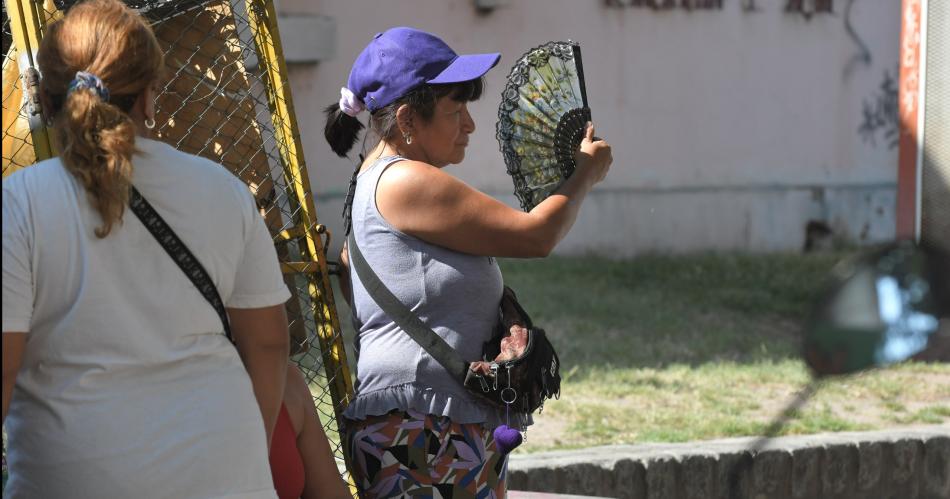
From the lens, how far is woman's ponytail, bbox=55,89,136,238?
6.77 ft

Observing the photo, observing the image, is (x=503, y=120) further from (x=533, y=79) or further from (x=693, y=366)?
(x=693, y=366)

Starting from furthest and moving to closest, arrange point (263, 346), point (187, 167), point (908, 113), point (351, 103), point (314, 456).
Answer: point (908, 113) < point (351, 103) < point (314, 456) < point (263, 346) < point (187, 167)

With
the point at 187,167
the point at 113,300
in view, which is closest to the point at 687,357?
the point at 187,167

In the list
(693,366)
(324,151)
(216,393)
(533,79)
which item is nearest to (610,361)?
(693,366)

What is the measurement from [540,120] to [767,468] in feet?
8.50

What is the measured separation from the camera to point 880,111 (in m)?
12.6

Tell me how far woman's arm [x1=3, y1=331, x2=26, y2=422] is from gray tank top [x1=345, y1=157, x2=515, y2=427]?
86 cm

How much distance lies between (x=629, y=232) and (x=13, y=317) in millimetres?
9577

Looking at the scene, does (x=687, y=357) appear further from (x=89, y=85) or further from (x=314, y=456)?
(x=89, y=85)

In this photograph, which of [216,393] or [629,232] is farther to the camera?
[629,232]

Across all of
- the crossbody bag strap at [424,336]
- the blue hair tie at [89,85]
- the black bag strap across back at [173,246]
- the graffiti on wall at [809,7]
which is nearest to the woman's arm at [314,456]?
the crossbody bag strap at [424,336]

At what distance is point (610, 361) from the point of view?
7430 millimetres

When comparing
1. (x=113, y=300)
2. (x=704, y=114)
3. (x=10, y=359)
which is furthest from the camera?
(x=704, y=114)

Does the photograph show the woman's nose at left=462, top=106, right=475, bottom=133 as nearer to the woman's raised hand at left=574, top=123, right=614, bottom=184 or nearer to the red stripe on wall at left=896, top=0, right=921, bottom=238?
the woman's raised hand at left=574, top=123, right=614, bottom=184
